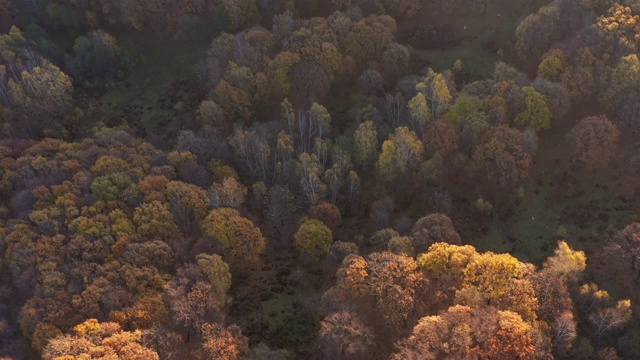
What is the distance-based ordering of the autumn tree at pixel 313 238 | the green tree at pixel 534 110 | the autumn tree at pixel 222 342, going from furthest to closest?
the green tree at pixel 534 110 < the autumn tree at pixel 313 238 < the autumn tree at pixel 222 342

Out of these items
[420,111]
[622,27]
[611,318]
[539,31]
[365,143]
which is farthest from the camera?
[539,31]

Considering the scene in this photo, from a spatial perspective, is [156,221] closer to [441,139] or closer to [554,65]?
[441,139]

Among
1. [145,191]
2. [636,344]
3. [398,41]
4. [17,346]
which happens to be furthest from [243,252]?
[398,41]

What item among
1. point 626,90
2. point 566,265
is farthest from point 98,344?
point 626,90

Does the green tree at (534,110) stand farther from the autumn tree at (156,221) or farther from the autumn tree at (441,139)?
the autumn tree at (156,221)

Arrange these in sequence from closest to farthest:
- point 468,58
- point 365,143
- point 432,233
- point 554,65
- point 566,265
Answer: point 566,265 → point 432,233 → point 365,143 → point 554,65 → point 468,58

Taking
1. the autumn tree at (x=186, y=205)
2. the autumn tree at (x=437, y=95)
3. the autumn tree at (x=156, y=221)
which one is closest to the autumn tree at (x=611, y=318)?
the autumn tree at (x=437, y=95)
